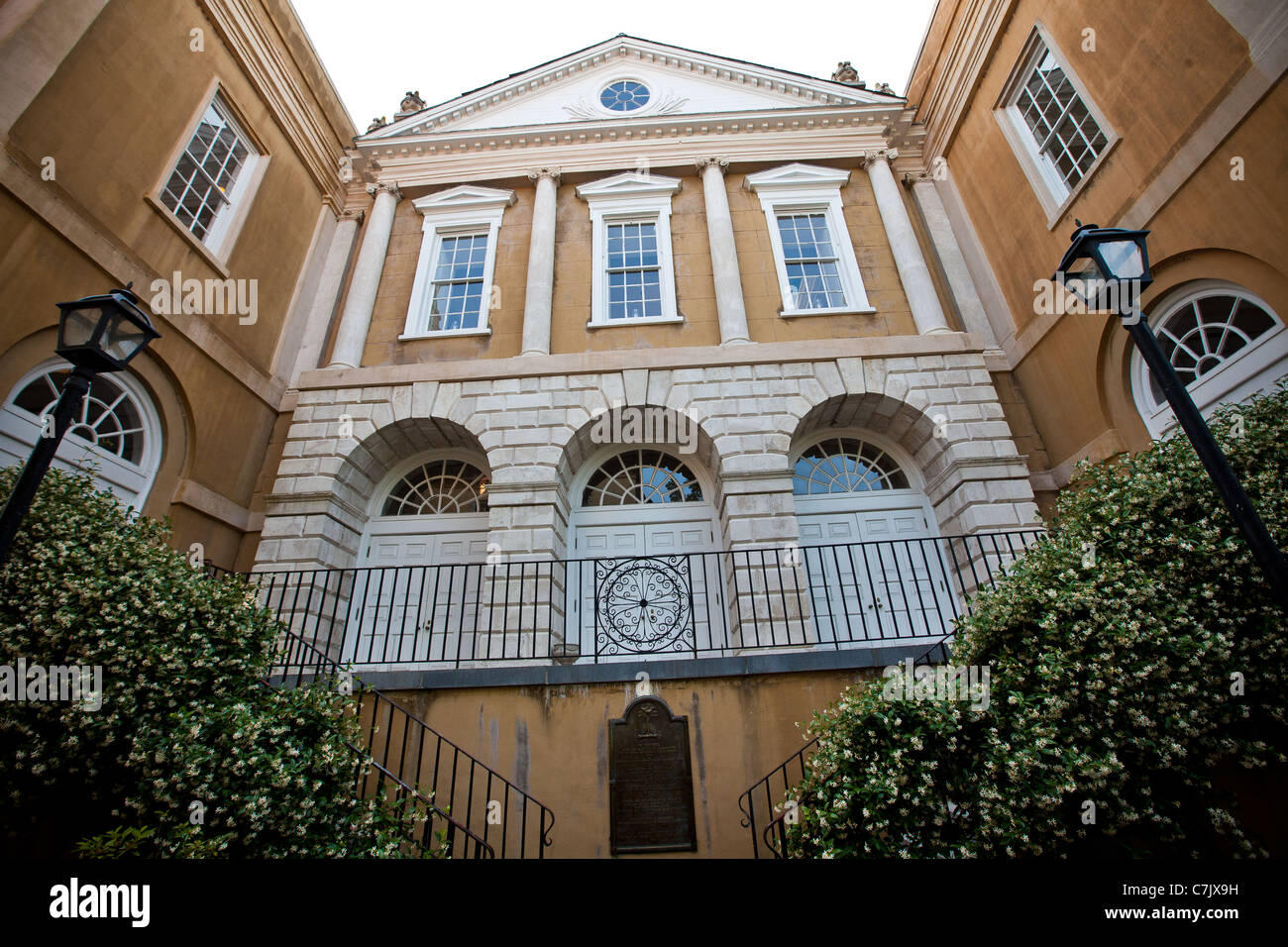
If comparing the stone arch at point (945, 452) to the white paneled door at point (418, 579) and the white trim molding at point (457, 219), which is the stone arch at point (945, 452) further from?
the white trim molding at point (457, 219)

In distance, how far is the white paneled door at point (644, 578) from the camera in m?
8.23

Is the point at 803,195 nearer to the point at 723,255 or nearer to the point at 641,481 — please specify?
the point at 723,255

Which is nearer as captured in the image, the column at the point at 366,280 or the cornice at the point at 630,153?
the column at the point at 366,280

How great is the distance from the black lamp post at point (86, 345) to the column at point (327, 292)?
6.53 metres

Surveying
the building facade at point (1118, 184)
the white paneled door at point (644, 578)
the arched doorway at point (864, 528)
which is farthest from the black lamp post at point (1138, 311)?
the white paneled door at point (644, 578)

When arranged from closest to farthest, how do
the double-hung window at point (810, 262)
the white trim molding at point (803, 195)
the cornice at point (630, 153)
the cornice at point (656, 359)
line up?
the cornice at point (656, 359)
the double-hung window at point (810, 262)
the white trim molding at point (803, 195)
the cornice at point (630, 153)

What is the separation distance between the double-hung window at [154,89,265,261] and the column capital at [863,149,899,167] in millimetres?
11876

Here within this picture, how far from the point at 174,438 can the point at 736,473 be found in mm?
A: 8103

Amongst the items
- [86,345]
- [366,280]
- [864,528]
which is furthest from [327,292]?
[864,528]

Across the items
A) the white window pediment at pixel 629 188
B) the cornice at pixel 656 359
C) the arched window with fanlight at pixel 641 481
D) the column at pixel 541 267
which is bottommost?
the arched window with fanlight at pixel 641 481

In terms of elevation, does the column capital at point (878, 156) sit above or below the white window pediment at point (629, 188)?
above

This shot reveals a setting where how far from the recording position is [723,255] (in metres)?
10.8

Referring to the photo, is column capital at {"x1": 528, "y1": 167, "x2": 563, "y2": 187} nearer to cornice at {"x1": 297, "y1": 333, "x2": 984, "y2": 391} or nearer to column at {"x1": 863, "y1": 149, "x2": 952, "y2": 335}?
cornice at {"x1": 297, "y1": 333, "x2": 984, "y2": 391}
